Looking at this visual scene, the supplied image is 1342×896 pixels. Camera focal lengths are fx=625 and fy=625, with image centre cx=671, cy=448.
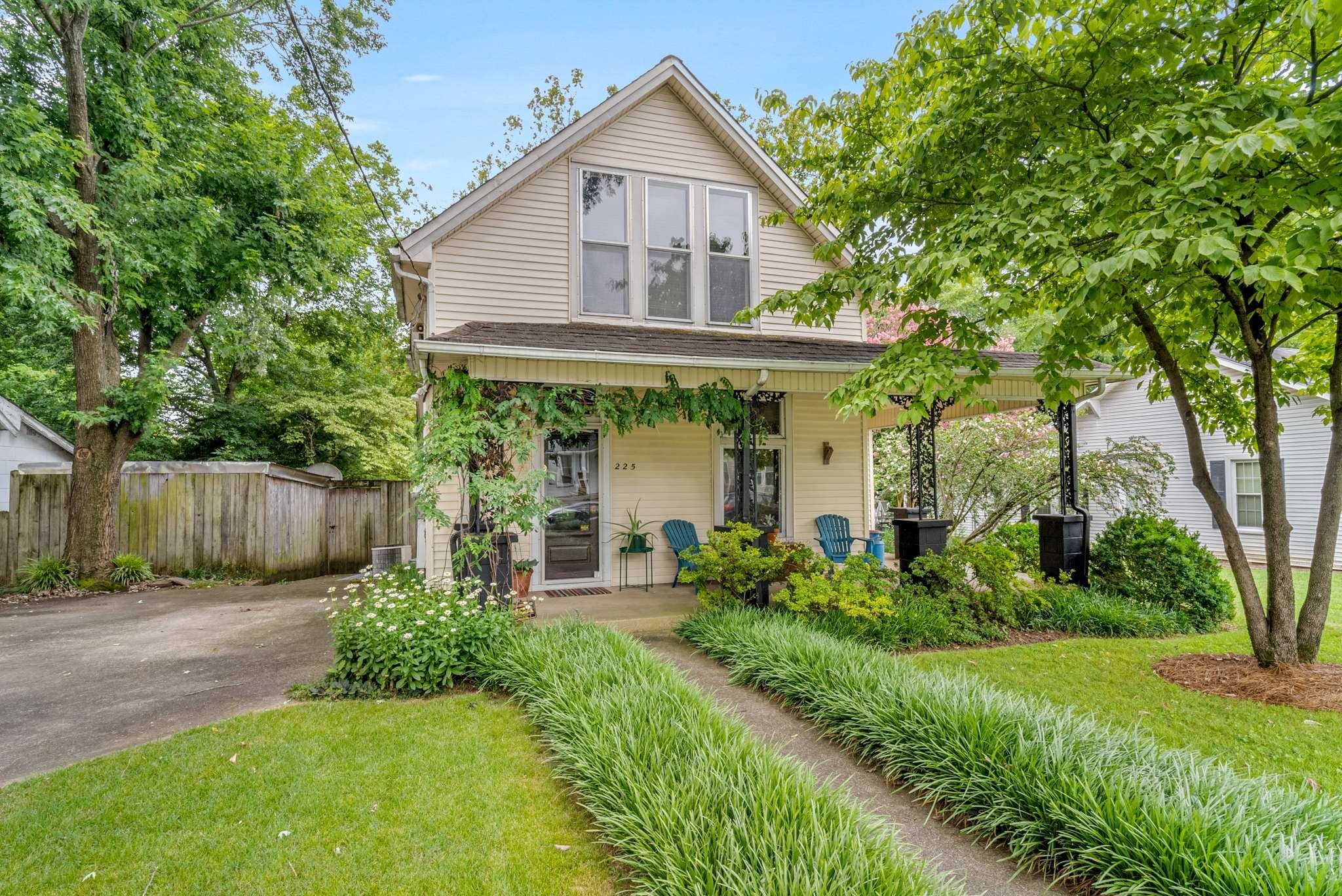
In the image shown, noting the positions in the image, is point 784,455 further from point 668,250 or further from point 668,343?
Answer: point 668,250

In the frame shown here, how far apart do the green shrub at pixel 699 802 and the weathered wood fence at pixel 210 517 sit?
24.6 ft

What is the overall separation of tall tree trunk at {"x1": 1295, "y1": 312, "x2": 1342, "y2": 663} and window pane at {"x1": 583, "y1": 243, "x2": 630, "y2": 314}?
697 centimetres

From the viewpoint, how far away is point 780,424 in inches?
359

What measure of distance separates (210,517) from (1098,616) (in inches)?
500

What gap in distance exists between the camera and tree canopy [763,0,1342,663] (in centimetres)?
375

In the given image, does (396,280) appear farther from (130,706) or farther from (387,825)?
(387,825)

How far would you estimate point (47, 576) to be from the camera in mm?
9023

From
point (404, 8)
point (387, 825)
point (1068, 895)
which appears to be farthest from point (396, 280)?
point (1068, 895)

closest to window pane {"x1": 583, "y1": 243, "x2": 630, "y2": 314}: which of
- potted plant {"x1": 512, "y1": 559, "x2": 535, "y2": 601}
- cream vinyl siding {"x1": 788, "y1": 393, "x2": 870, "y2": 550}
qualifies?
cream vinyl siding {"x1": 788, "y1": 393, "x2": 870, "y2": 550}

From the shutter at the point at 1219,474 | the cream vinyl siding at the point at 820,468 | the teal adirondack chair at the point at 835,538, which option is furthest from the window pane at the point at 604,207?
the shutter at the point at 1219,474

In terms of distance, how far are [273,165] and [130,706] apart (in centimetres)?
966

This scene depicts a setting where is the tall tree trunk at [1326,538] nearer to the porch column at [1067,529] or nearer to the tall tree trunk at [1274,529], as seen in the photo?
the tall tree trunk at [1274,529]

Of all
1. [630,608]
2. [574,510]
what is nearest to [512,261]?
[574,510]

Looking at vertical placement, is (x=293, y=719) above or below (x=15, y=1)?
below
